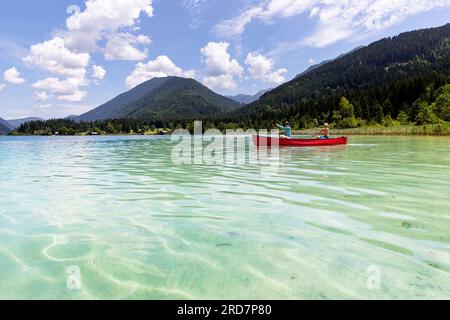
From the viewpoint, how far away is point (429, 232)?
666 cm

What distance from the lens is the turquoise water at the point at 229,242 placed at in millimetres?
4520

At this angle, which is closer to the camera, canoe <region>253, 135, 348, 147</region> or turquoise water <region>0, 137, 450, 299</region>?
turquoise water <region>0, 137, 450, 299</region>

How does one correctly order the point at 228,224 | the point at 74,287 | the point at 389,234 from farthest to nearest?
the point at 228,224 < the point at 389,234 < the point at 74,287

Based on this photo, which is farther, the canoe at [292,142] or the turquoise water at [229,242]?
the canoe at [292,142]

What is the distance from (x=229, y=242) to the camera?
6359 mm

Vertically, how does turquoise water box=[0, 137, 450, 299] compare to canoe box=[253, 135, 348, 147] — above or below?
below

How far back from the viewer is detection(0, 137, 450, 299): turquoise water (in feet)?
14.8

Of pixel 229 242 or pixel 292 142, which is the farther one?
pixel 292 142

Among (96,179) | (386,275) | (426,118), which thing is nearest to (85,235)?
(386,275)

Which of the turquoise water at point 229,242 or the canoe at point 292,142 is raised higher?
the canoe at point 292,142

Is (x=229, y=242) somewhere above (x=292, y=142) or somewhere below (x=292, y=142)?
below
